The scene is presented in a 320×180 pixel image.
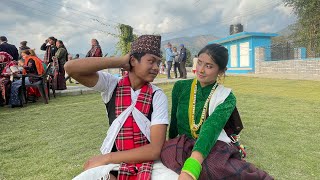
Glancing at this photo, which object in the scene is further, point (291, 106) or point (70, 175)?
point (291, 106)

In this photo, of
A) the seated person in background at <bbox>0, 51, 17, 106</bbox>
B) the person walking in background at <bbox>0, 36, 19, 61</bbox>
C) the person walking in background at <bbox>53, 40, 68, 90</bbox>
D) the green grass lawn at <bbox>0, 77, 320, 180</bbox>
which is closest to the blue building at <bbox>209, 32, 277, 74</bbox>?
the person walking in background at <bbox>53, 40, 68, 90</bbox>

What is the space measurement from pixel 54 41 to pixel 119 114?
918 cm

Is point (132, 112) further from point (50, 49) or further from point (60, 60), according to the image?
point (50, 49)

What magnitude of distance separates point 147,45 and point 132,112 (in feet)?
1.39

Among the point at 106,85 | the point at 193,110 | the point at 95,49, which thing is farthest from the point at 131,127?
the point at 95,49

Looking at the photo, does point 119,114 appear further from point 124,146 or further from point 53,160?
point 53,160

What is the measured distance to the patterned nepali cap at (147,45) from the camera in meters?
1.83

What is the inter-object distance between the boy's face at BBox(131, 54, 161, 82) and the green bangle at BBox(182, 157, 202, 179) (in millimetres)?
606

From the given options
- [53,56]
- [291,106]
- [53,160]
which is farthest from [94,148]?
[53,56]

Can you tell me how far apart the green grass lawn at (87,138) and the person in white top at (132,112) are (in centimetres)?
145

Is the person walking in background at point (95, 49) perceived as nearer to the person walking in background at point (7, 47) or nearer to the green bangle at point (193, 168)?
the person walking in background at point (7, 47)

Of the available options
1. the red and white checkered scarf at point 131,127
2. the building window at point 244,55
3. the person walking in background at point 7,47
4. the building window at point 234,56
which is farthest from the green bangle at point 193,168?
the building window at point 234,56

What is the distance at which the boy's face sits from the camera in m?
1.84

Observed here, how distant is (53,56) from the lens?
9.84 m
